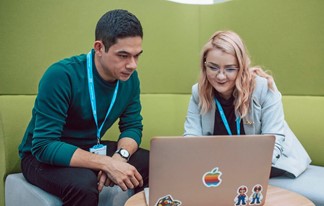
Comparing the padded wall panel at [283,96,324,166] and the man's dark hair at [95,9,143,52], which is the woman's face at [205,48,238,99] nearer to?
the man's dark hair at [95,9,143,52]

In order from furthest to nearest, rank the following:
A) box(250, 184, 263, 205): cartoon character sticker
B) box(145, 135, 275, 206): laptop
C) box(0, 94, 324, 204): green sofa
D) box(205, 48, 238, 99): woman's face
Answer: box(0, 94, 324, 204): green sofa, box(205, 48, 238, 99): woman's face, box(250, 184, 263, 205): cartoon character sticker, box(145, 135, 275, 206): laptop

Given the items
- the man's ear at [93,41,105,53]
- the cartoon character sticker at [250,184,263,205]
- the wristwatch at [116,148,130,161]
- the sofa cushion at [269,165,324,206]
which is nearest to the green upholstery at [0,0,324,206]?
the sofa cushion at [269,165,324,206]

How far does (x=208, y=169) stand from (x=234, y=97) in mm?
757

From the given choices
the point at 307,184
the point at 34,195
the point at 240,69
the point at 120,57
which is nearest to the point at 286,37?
the point at 240,69

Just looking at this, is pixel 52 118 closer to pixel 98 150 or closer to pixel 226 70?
pixel 98 150

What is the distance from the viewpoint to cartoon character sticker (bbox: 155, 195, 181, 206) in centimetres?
97

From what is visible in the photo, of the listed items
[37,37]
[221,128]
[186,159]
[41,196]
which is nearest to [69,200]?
[41,196]

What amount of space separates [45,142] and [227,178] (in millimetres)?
730

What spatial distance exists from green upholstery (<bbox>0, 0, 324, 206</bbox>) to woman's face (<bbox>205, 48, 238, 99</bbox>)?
2.21 ft

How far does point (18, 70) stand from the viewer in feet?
5.96

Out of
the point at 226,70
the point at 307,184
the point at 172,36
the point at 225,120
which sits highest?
the point at 172,36

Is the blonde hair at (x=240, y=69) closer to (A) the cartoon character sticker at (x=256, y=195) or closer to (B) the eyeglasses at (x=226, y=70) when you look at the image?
(B) the eyeglasses at (x=226, y=70)

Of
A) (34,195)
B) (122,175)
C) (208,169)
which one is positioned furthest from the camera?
(34,195)

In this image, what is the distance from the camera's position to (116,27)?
1404mm
